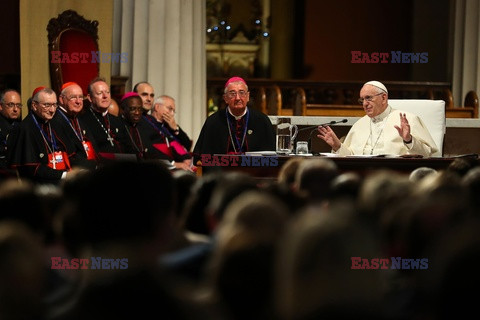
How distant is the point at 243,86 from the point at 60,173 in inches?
82.2

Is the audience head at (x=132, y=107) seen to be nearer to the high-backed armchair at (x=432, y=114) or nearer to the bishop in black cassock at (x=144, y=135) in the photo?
the bishop in black cassock at (x=144, y=135)

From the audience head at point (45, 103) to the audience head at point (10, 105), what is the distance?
1890 mm

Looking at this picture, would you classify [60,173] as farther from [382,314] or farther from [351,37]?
[351,37]

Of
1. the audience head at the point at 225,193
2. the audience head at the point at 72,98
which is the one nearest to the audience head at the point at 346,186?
the audience head at the point at 225,193

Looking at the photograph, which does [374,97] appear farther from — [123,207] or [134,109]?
Result: [123,207]

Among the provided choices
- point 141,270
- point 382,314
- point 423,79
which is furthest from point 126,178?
point 423,79

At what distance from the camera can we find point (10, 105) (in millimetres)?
9359

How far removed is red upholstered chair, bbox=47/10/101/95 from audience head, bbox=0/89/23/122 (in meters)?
0.92

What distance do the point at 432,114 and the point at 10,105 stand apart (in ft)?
13.9

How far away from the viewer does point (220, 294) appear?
5.38 feet

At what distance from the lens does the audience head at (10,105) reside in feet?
30.7

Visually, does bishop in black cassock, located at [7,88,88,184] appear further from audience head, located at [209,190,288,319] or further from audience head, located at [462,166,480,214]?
audience head, located at [209,190,288,319]

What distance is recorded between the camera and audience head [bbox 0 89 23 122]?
9.37 metres

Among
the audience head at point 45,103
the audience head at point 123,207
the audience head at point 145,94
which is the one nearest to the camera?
the audience head at point 123,207
